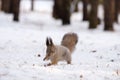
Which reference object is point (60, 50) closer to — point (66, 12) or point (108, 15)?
point (108, 15)

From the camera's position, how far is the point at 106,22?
25.6 meters

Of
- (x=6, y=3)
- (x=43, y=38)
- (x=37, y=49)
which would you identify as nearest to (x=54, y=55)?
(x=37, y=49)

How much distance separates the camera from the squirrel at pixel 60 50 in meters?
9.50

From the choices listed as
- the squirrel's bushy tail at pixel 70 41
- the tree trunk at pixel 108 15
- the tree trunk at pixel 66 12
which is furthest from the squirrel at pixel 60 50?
the tree trunk at pixel 66 12

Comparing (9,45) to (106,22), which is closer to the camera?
(9,45)

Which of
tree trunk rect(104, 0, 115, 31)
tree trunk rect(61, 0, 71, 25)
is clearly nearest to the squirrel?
tree trunk rect(104, 0, 115, 31)

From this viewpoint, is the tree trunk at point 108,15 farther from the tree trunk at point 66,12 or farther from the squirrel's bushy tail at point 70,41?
the squirrel's bushy tail at point 70,41

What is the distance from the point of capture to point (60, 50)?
32.6 ft

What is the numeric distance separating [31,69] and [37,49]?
21.0 ft

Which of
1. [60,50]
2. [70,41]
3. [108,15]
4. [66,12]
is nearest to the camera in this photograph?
[60,50]

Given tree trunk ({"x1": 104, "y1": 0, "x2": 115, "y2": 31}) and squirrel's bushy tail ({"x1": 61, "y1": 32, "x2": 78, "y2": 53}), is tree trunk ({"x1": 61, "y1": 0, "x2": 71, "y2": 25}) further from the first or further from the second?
squirrel's bushy tail ({"x1": 61, "y1": 32, "x2": 78, "y2": 53})

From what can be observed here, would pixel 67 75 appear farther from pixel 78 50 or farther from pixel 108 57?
pixel 78 50

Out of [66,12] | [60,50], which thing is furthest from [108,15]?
[60,50]

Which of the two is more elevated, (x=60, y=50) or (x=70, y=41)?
(x=70, y=41)
